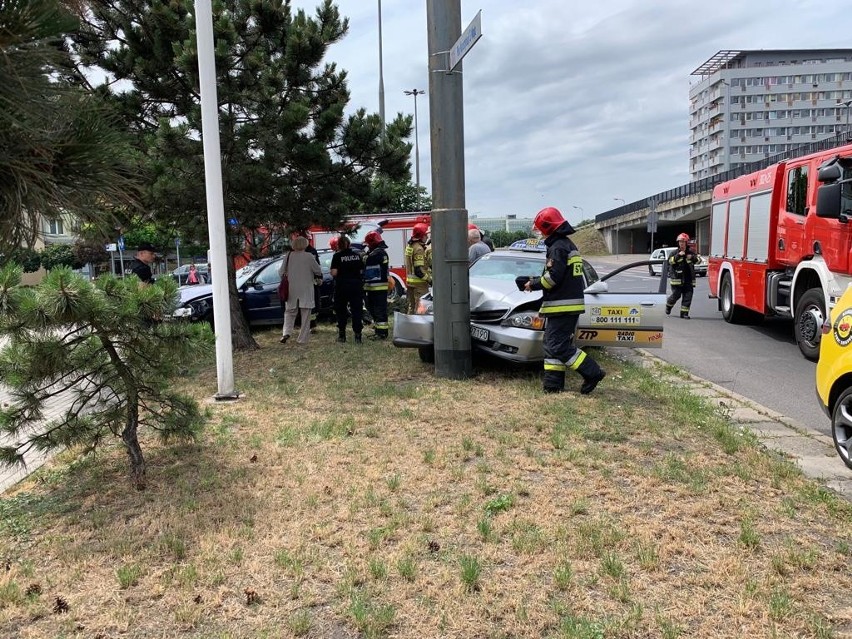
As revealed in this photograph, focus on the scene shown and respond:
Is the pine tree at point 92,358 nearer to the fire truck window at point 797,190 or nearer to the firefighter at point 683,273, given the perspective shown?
the fire truck window at point 797,190

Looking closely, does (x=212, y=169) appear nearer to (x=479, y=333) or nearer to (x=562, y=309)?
(x=479, y=333)

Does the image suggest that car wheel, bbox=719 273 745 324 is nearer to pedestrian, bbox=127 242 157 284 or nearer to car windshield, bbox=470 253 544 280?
car windshield, bbox=470 253 544 280

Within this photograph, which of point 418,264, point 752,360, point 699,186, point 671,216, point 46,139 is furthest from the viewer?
point 671,216

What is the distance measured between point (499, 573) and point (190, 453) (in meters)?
2.67

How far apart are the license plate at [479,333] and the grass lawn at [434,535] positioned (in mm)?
1719

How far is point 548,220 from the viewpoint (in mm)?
6223

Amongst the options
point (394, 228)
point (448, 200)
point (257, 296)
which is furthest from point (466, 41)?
point (394, 228)

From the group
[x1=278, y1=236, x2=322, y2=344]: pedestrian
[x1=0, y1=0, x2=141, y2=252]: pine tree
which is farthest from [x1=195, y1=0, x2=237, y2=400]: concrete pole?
[x1=0, y1=0, x2=141, y2=252]: pine tree

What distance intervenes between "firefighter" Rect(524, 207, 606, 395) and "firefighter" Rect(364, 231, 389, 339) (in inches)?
167

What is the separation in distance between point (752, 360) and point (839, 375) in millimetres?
4961

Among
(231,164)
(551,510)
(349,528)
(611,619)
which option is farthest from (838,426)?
(231,164)

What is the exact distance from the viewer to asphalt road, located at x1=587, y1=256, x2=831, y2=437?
6.53 metres

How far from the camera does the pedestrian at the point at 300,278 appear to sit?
982 centimetres

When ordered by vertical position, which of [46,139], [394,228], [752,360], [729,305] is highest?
[394,228]
